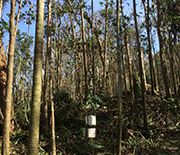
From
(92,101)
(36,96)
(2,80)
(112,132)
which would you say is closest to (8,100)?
(2,80)

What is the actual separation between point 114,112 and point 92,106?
1.47 m

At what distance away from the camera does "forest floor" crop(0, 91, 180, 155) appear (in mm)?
6242

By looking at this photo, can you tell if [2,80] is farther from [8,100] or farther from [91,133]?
[91,133]

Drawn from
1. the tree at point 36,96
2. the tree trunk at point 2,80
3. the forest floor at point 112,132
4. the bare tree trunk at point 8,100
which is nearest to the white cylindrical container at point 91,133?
the forest floor at point 112,132

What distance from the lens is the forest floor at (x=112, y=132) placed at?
6.24 meters

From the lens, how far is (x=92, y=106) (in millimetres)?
7926

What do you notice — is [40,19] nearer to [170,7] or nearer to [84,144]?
[84,144]

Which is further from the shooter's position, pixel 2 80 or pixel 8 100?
pixel 2 80

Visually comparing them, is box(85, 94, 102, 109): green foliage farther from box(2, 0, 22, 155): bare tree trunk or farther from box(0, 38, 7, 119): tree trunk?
box(2, 0, 22, 155): bare tree trunk

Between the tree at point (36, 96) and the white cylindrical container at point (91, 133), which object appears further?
the white cylindrical container at point (91, 133)

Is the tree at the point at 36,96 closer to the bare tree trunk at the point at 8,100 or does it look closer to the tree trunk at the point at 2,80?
the bare tree trunk at the point at 8,100

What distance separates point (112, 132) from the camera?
7.21 m

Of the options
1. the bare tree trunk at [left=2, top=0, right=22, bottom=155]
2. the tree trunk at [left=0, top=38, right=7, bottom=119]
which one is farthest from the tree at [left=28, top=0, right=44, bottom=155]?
the tree trunk at [left=0, top=38, right=7, bottom=119]

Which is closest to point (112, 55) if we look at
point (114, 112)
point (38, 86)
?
point (114, 112)
